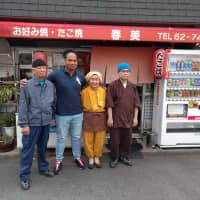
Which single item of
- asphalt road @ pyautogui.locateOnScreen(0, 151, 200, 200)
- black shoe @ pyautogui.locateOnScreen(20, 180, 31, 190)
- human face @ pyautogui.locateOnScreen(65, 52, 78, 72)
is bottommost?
asphalt road @ pyautogui.locateOnScreen(0, 151, 200, 200)

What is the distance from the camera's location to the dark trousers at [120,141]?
174 inches

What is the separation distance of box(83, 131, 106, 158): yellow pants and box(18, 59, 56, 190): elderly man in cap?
87cm

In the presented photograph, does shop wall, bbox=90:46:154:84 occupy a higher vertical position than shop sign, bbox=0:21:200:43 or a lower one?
lower

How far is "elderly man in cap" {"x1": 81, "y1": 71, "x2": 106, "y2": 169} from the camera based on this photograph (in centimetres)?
420

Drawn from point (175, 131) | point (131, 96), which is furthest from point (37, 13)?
point (175, 131)

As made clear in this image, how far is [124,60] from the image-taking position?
5.41 m

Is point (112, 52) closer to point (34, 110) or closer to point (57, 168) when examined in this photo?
point (34, 110)

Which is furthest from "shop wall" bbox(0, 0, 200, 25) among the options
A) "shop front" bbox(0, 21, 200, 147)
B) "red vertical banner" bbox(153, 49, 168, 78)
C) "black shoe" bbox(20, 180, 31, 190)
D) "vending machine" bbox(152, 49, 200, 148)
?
"black shoe" bbox(20, 180, 31, 190)

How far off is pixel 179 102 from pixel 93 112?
202cm

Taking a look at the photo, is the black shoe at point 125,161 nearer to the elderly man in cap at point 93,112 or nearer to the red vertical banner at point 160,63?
the elderly man in cap at point 93,112

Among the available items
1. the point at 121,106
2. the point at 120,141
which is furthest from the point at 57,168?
the point at 121,106

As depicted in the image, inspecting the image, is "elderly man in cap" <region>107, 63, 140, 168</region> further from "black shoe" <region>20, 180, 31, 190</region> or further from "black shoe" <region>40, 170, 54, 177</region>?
"black shoe" <region>20, 180, 31, 190</region>

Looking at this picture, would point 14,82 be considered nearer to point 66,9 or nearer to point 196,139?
point 66,9

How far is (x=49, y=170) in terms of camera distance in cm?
421
